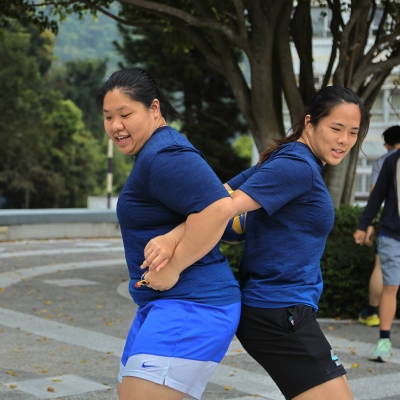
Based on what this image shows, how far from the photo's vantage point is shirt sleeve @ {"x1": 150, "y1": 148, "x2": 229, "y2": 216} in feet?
8.32

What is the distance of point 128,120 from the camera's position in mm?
2748

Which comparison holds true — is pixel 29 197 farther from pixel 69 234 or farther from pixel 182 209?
Result: pixel 182 209

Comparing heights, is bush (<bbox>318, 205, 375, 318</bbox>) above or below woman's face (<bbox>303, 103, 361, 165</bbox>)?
below

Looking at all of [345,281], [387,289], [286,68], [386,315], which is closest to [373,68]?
[286,68]

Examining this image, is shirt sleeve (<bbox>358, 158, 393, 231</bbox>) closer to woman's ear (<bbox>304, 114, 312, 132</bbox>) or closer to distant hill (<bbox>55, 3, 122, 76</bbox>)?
woman's ear (<bbox>304, 114, 312, 132</bbox>)

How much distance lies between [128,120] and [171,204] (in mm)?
365

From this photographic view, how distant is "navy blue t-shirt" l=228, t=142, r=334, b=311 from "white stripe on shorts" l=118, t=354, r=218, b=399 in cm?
36

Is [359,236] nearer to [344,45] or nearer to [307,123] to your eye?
[307,123]

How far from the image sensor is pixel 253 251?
9.50 feet

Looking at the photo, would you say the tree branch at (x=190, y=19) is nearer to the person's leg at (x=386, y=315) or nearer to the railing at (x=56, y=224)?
the person's leg at (x=386, y=315)

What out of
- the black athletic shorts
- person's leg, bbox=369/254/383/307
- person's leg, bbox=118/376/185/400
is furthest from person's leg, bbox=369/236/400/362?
person's leg, bbox=118/376/185/400

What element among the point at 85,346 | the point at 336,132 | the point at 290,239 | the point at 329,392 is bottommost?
the point at 85,346

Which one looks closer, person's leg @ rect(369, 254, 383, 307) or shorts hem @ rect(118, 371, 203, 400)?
shorts hem @ rect(118, 371, 203, 400)

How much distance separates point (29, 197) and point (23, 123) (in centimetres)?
1093
